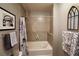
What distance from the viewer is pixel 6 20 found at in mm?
1174

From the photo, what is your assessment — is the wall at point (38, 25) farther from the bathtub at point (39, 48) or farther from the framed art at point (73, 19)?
the framed art at point (73, 19)

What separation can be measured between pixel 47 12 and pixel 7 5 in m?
0.50

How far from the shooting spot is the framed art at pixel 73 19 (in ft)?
4.10

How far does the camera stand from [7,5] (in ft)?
3.81

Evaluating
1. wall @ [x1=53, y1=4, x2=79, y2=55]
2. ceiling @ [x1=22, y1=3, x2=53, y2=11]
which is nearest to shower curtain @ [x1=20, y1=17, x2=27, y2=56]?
ceiling @ [x1=22, y1=3, x2=53, y2=11]

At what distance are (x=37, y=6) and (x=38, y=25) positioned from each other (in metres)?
0.24

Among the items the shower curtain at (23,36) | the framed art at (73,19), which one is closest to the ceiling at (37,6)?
the shower curtain at (23,36)

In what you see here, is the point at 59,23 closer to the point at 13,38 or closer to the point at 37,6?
the point at 37,6

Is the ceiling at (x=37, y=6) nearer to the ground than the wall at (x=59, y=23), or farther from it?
farther from it

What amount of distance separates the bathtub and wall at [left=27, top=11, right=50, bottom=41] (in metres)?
0.07

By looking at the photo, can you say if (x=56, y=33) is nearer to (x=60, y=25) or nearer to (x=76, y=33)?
(x=60, y=25)

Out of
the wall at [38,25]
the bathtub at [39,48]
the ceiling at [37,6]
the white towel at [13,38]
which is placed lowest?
the bathtub at [39,48]

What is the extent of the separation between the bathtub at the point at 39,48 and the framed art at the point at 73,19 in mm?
372

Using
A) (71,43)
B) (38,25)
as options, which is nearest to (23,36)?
(38,25)
